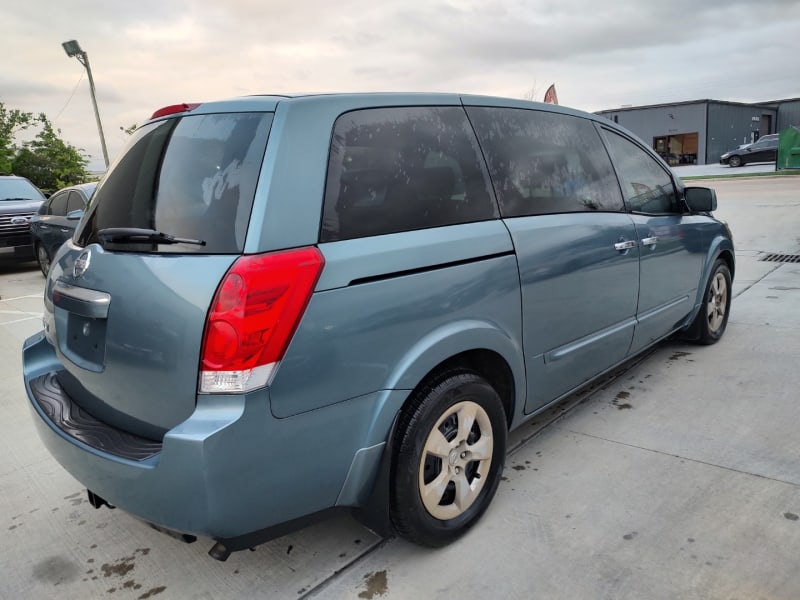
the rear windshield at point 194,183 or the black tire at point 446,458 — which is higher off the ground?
the rear windshield at point 194,183

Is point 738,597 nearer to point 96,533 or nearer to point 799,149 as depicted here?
point 96,533

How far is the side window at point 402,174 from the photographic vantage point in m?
2.08

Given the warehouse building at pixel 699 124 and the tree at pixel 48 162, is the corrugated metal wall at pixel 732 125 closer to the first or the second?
the warehouse building at pixel 699 124

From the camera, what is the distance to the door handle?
3.25 m

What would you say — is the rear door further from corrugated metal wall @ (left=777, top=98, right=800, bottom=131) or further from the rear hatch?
corrugated metal wall @ (left=777, top=98, right=800, bottom=131)

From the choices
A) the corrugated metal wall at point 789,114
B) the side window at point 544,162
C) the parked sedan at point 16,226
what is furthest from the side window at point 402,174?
the corrugated metal wall at point 789,114

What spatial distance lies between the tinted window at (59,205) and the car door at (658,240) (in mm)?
7961

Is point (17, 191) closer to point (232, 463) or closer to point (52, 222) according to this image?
point (52, 222)

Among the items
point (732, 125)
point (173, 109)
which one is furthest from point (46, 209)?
point (732, 125)

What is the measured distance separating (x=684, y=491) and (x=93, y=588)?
2.48 metres

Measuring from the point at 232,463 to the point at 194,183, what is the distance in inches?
37.0

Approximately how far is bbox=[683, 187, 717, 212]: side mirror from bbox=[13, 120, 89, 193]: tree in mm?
27350

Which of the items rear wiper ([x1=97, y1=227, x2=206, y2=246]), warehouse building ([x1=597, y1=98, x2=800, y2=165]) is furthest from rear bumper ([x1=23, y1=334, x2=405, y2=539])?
warehouse building ([x1=597, y1=98, x2=800, y2=165])

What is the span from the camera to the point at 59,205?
9.03 metres
